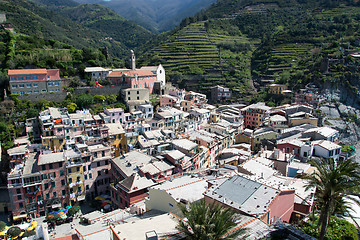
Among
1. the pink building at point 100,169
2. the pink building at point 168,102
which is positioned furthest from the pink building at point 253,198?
the pink building at point 168,102

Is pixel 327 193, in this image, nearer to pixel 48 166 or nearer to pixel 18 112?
pixel 48 166

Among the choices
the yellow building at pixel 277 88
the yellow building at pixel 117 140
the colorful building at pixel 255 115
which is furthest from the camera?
the yellow building at pixel 277 88

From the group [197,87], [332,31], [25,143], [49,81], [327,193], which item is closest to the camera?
[327,193]

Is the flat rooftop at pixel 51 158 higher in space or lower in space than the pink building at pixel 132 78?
lower

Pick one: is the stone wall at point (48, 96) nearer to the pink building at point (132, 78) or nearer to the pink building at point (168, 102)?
the pink building at point (132, 78)

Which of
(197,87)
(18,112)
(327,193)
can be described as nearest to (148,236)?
(327,193)

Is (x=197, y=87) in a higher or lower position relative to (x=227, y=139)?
higher

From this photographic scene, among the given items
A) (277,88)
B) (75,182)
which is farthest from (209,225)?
(277,88)

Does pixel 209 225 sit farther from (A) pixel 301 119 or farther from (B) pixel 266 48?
(B) pixel 266 48

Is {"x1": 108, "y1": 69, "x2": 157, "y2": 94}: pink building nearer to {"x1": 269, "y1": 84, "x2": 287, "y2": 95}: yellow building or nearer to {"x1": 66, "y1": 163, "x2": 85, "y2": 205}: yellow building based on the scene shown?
{"x1": 66, "y1": 163, "x2": 85, "y2": 205}: yellow building
